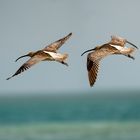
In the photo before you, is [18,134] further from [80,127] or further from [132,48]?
[132,48]

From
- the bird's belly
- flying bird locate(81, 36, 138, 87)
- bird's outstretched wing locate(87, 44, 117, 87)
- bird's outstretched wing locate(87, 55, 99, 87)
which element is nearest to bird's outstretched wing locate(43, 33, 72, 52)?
the bird's belly

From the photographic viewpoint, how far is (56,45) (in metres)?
18.2

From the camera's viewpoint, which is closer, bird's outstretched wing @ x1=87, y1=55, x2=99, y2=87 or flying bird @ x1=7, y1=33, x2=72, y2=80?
bird's outstretched wing @ x1=87, y1=55, x2=99, y2=87

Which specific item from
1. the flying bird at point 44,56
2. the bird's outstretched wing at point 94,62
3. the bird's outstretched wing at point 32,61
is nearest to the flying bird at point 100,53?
the bird's outstretched wing at point 94,62

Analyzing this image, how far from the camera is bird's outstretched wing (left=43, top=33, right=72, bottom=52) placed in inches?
702

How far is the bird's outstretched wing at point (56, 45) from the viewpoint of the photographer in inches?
702

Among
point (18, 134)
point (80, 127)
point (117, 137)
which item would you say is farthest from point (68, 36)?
point (80, 127)

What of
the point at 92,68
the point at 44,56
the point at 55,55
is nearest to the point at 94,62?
the point at 92,68

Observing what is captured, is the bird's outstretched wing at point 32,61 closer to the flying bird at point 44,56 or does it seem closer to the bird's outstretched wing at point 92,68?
the flying bird at point 44,56

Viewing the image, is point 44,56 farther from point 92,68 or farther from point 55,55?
point 92,68

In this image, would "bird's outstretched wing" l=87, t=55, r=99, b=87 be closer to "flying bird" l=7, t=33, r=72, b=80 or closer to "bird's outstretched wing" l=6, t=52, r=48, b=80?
"flying bird" l=7, t=33, r=72, b=80

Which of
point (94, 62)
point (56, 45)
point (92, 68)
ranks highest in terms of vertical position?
point (56, 45)

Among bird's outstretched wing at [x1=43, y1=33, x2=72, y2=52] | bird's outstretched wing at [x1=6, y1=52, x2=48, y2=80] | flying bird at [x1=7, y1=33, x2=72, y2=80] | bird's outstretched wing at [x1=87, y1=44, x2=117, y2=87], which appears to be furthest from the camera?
bird's outstretched wing at [x1=43, y1=33, x2=72, y2=52]

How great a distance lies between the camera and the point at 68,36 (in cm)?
1861
